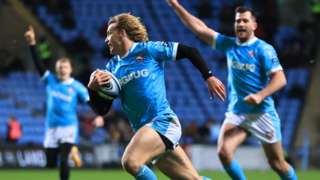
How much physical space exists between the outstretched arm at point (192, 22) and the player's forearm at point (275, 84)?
908 millimetres

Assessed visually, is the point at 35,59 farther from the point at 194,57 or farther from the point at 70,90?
the point at 194,57

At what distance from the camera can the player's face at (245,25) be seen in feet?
32.4

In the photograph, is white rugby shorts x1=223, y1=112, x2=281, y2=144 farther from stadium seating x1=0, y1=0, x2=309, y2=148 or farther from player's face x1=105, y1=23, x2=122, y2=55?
stadium seating x1=0, y1=0, x2=309, y2=148

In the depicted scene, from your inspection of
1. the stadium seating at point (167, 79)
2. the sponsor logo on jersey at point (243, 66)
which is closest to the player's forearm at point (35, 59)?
the sponsor logo on jersey at point (243, 66)

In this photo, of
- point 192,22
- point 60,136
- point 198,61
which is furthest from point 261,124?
point 60,136

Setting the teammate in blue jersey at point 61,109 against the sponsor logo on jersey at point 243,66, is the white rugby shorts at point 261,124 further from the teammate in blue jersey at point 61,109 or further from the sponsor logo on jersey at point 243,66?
the teammate in blue jersey at point 61,109

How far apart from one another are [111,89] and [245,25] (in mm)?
2510

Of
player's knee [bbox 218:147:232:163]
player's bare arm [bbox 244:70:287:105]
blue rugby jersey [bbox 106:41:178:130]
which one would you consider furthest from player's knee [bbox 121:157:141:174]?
player's knee [bbox 218:147:232:163]

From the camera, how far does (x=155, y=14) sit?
31.0 meters

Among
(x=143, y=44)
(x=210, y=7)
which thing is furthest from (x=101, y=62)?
(x=143, y=44)

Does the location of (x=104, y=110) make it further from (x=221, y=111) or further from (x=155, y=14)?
(x=155, y=14)

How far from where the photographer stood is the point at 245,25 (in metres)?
9.93

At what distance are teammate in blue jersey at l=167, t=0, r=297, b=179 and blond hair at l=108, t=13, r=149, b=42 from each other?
1614mm

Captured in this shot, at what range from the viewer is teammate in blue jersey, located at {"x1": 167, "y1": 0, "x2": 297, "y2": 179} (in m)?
9.80
